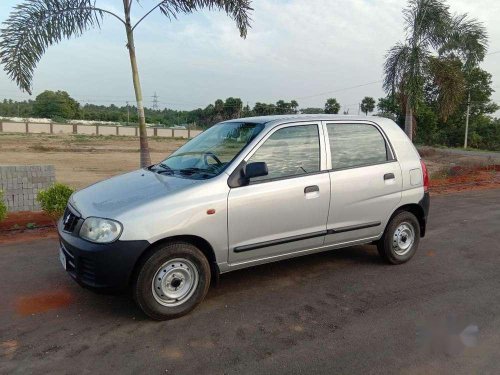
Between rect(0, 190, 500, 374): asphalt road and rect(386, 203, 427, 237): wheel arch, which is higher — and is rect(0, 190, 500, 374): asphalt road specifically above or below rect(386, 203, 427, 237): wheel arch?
below

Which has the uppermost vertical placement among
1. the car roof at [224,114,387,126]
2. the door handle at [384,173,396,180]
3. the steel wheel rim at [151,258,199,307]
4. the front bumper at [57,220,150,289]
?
the car roof at [224,114,387,126]

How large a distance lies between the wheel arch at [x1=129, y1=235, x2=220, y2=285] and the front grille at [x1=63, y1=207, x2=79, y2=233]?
26.6 inches

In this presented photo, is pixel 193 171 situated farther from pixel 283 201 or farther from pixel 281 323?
pixel 281 323

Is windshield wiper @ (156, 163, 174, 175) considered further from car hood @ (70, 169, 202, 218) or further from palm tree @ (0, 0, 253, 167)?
palm tree @ (0, 0, 253, 167)

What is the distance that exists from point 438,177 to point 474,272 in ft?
33.8

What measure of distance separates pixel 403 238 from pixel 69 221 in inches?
145

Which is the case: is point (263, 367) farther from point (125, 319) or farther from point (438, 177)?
point (438, 177)

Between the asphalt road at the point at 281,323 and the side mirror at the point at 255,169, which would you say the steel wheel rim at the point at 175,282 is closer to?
the asphalt road at the point at 281,323

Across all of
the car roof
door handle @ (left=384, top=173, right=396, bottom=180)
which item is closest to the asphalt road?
door handle @ (left=384, top=173, right=396, bottom=180)

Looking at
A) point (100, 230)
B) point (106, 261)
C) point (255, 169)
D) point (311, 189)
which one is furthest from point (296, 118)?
point (106, 261)

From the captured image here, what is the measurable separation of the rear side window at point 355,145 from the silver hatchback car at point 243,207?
1 centimetres

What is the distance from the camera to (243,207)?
3908 mm

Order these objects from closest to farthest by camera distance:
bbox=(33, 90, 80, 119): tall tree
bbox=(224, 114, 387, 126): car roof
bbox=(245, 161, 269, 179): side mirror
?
bbox=(245, 161, 269, 179): side mirror → bbox=(224, 114, 387, 126): car roof → bbox=(33, 90, 80, 119): tall tree

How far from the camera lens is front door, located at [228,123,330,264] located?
13.0ft
